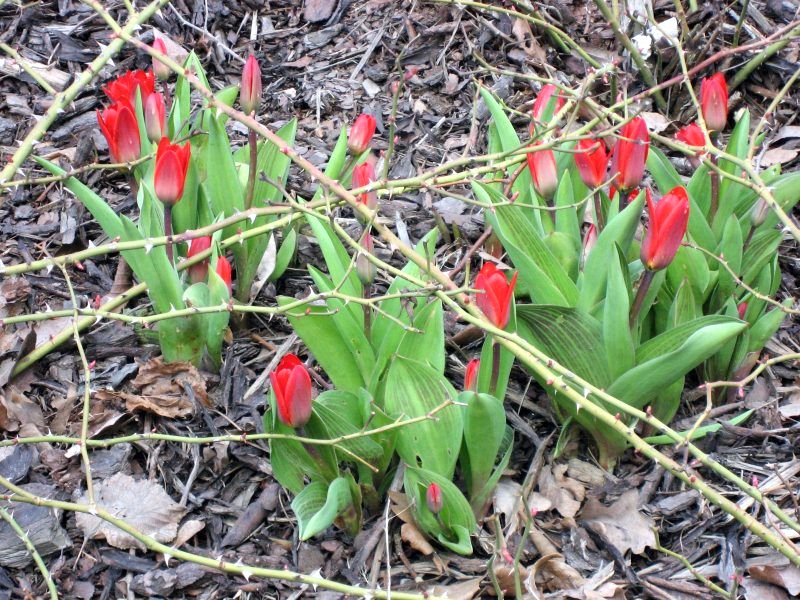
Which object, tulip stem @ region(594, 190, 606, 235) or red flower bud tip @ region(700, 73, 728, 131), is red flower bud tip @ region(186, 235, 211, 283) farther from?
red flower bud tip @ region(700, 73, 728, 131)

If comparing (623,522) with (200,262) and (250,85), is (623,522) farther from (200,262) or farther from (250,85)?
(250,85)

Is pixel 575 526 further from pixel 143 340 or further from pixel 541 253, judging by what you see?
pixel 143 340

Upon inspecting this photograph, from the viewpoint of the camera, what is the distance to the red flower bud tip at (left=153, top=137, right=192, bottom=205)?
213cm

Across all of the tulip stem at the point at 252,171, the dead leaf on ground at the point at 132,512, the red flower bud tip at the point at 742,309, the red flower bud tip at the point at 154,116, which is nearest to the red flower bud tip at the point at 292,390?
the dead leaf on ground at the point at 132,512

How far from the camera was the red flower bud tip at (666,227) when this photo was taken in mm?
1848

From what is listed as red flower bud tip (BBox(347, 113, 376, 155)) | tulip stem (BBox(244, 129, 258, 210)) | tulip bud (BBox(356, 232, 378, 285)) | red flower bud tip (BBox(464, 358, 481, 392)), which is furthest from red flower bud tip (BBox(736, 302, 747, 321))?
tulip stem (BBox(244, 129, 258, 210))

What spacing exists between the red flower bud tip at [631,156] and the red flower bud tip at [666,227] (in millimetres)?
257

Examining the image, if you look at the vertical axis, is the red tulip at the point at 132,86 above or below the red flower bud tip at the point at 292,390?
above

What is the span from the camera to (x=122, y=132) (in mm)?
2350

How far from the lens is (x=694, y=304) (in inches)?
89.3

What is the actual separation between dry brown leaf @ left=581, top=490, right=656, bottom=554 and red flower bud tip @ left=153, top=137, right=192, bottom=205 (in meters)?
1.33

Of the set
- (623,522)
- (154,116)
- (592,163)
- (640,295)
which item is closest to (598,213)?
(592,163)

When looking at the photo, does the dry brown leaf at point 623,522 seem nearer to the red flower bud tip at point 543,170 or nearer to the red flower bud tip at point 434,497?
the red flower bud tip at point 434,497

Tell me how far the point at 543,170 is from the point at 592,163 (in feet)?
0.44
